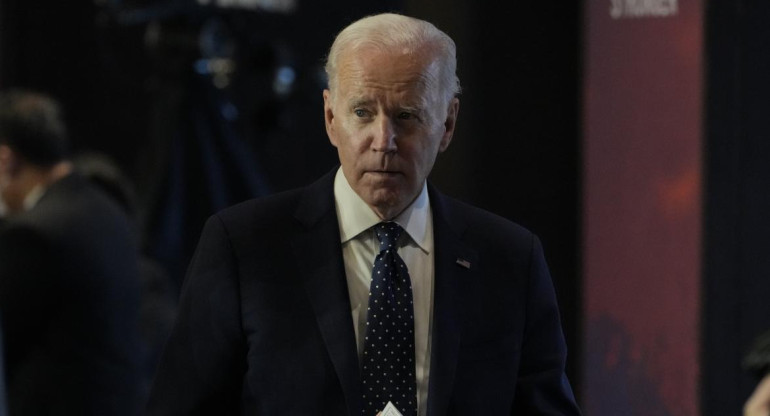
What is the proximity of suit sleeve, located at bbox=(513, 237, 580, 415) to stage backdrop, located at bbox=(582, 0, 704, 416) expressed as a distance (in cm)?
90

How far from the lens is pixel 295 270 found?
A: 103 inches

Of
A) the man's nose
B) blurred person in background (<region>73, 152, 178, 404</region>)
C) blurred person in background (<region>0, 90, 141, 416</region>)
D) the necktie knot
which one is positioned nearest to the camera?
the man's nose

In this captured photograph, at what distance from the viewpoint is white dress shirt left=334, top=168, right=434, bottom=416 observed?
2611mm

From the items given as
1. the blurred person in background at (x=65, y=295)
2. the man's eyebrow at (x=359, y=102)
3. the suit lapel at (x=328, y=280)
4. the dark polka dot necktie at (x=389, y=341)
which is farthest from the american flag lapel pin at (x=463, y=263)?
the blurred person in background at (x=65, y=295)

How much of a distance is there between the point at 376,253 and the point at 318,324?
0.17m

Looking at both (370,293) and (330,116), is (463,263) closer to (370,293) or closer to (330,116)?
(370,293)

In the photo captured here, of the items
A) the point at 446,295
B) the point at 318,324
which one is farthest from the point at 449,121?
the point at 318,324

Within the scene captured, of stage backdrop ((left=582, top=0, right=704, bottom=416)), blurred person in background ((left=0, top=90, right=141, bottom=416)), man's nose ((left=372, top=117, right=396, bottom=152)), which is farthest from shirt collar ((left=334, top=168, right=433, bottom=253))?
blurred person in background ((left=0, top=90, right=141, bottom=416))

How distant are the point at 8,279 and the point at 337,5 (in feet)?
12.4

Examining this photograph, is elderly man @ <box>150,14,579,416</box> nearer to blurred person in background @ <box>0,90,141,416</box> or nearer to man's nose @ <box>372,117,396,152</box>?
man's nose @ <box>372,117,396,152</box>

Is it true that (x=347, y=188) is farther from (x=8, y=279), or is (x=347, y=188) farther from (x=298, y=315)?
(x=8, y=279)

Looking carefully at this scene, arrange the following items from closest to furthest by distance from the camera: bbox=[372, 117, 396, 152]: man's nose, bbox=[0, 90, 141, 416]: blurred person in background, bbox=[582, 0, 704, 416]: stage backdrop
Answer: bbox=[372, 117, 396, 152]: man's nose, bbox=[582, 0, 704, 416]: stage backdrop, bbox=[0, 90, 141, 416]: blurred person in background

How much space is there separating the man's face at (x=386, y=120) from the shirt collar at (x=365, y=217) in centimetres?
6

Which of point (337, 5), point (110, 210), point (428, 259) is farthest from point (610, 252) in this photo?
point (337, 5)
